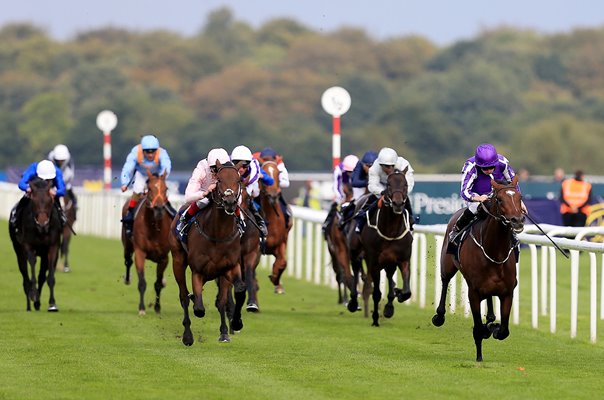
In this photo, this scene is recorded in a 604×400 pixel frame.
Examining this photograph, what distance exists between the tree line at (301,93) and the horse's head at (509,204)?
2090 inches

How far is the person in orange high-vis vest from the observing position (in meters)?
25.0

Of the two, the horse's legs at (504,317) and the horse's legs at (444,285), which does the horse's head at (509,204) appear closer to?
the horse's legs at (504,317)

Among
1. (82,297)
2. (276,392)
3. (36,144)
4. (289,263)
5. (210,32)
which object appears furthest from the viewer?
(210,32)

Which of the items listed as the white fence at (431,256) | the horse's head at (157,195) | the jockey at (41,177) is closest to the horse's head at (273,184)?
the horse's head at (157,195)

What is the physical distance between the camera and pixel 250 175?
45.8ft

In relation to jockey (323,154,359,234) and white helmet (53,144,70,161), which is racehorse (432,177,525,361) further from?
white helmet (53,144,70,161)

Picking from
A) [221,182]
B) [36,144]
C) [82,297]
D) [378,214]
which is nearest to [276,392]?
[221,182]

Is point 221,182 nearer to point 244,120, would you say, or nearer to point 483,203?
point 483,203

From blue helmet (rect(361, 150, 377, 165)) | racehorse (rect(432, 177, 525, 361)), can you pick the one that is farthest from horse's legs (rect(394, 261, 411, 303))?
racehorse (rect(432, 177, 525, 361))

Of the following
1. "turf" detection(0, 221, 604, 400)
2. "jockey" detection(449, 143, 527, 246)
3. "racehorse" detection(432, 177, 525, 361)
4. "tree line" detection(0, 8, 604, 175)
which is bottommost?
"turf" detection(0, 221, 604, 400)

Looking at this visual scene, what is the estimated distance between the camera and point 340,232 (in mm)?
17109

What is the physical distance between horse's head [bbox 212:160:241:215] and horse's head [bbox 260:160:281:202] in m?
4.57

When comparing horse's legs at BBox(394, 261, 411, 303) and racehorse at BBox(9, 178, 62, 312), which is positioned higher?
racehorse at BBox(9, 178, 62, 312)

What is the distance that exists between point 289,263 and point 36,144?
5635cm
